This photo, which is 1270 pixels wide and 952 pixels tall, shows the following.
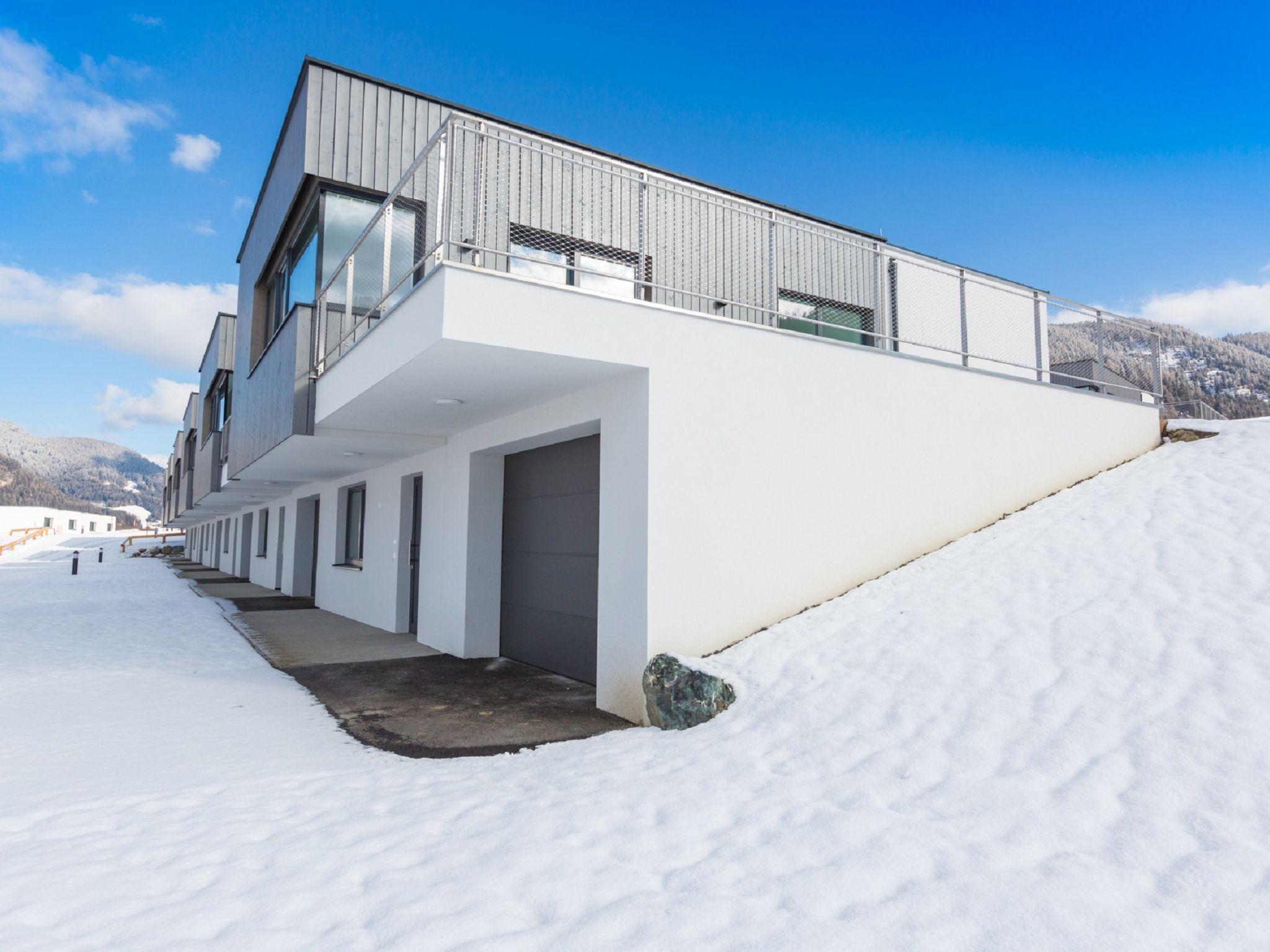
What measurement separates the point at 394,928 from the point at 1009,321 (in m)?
9.40

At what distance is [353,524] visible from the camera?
1495 cm

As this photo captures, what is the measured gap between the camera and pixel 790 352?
702 centimetres

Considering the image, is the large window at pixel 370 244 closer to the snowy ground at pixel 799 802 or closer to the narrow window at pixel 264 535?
the snowy ground at pixel 799 802

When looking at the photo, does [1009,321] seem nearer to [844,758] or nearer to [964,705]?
[964,705]

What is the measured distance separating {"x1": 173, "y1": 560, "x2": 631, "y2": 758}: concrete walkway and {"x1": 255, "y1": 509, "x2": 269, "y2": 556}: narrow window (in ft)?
39.6

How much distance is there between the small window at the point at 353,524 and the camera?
575 inches

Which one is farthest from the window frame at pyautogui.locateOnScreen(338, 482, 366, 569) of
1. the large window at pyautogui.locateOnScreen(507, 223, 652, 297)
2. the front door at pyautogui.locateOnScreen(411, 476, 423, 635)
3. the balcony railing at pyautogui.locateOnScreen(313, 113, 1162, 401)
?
the large window at pyautogui.locateOnScreen(507, 223, 652, 297)

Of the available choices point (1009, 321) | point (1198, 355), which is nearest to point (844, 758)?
point (1009, 321)

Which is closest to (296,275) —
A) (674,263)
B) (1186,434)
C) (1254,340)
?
(674,263)

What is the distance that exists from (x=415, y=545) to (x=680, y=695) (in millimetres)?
7097

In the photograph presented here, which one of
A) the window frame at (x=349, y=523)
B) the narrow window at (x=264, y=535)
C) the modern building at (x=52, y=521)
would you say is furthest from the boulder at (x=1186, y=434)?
the modern building at (x=52, y=521)

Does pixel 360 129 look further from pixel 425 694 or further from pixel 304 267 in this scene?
pixel 425 694

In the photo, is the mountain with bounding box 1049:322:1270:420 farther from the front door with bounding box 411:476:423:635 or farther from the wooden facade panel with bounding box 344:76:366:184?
the wooden facade panel with bounding box 344:76:366:184

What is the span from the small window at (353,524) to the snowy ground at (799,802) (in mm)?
7901
